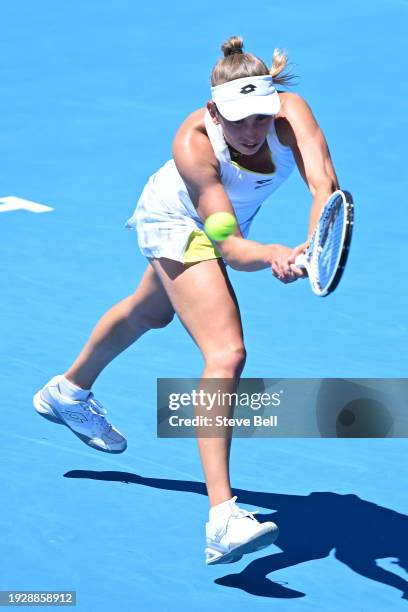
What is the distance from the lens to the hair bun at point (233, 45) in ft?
18.0

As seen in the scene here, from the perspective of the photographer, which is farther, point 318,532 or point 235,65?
point 318,532

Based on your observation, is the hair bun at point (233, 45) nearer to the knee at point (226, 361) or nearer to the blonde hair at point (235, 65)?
the blonde hair at point (235, 65)

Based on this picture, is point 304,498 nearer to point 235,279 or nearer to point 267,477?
point 267,477

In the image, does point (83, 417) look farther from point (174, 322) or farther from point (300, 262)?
point (300, 262)

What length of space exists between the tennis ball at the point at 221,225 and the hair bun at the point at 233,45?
0.69 m

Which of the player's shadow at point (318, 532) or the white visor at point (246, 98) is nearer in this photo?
the white visor at point (246, 98)

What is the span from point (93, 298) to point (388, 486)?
8.34 feet

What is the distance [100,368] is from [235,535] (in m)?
1.57

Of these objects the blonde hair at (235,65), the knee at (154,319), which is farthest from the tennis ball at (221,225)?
the knee at (154,319)

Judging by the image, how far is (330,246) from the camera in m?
4.96

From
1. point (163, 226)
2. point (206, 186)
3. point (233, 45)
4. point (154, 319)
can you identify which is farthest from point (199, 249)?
point (233, 45)

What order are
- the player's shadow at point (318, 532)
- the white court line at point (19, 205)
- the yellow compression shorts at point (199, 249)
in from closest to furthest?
1. the player's shadow at point (318, 532)
2. the yellow compression shorts at point (199, 249)
3. the white court line at point (19, 205)

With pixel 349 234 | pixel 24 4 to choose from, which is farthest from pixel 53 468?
pixel 24 4

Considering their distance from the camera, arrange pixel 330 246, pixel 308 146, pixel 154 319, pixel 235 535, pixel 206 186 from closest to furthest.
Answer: pixel 330 246 < pixel 235 535 < pixel 206 186 < pixel 308 146 < pixel 154 319
